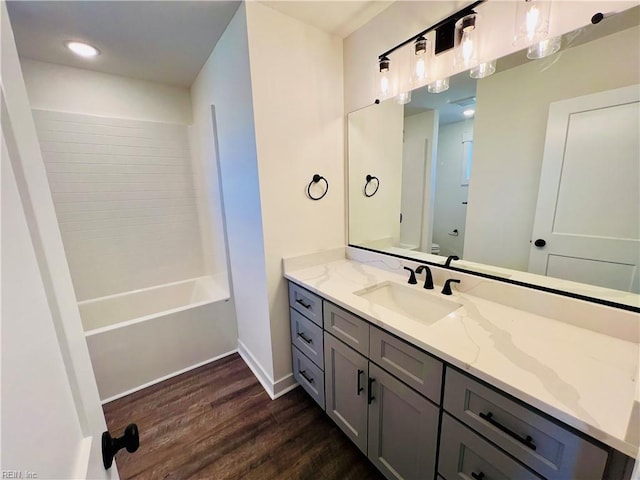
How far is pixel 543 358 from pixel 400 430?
638mm

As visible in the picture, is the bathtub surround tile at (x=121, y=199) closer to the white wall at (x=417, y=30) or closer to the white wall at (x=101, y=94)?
the white wall at (x=101, y=94)

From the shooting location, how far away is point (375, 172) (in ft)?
A: 6.41

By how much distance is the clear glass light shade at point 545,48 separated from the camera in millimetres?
1008

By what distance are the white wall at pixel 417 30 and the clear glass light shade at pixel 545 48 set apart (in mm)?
25

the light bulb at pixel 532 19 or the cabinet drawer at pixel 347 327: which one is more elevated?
the light bulb at pixel 532 19

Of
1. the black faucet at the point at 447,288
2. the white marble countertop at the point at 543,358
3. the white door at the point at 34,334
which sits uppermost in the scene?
the white door at the point at 34,334

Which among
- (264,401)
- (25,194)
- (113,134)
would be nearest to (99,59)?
(113,134)

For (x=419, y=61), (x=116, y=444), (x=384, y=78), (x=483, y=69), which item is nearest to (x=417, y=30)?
(x=419, y=61)

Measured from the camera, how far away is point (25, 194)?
1.47 ft

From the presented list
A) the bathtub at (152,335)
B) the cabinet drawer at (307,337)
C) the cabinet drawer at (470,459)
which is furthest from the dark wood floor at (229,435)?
the cabinet drawer at (470,459)

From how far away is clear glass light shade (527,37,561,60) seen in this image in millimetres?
1008

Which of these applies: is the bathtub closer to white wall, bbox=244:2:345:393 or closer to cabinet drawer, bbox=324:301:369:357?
white wall, bbox=244:2:345:393

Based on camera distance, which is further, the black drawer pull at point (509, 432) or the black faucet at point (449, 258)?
the black faucet at point (449, 258)

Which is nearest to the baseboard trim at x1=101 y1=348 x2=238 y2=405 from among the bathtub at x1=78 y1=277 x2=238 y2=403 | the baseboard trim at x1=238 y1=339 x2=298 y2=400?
the bathtub at x1=78 y1=277 x2=238 y2=403
